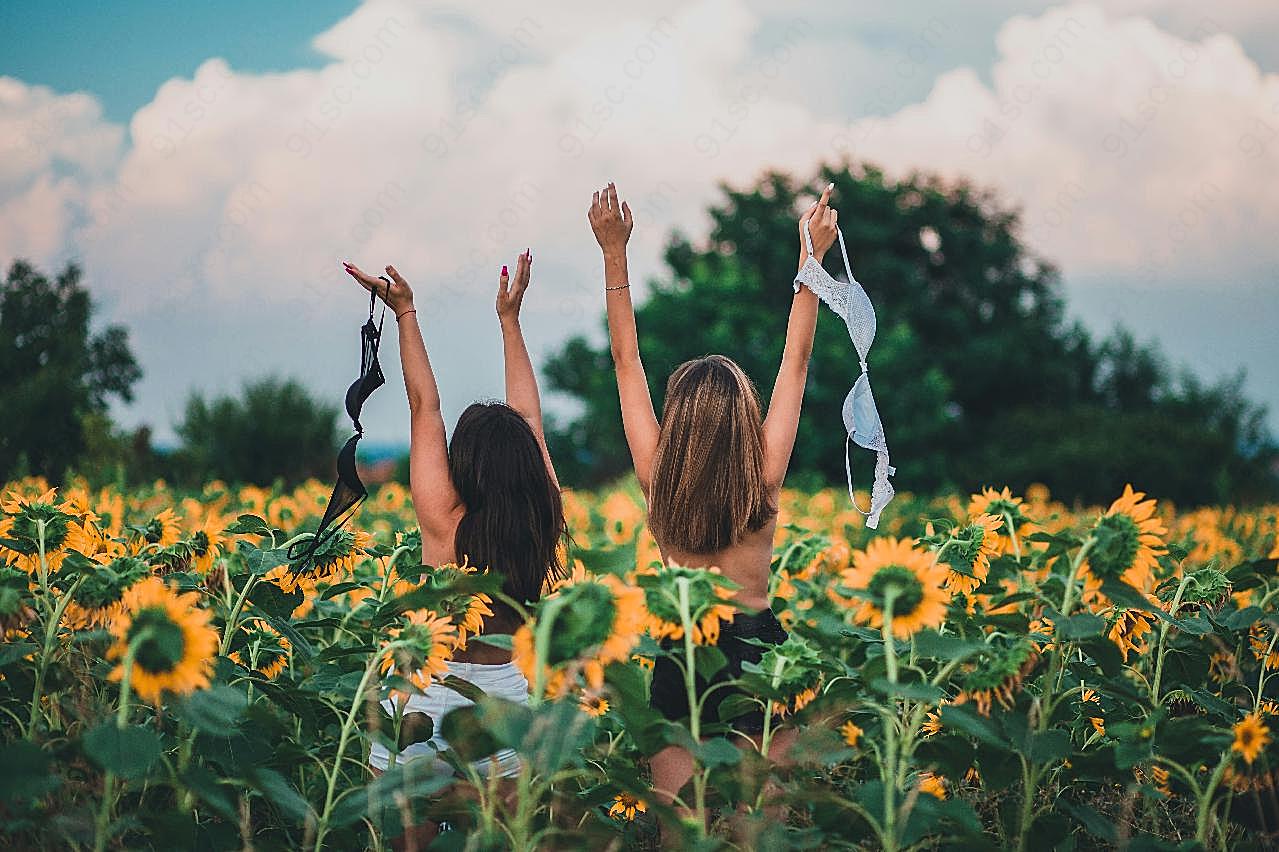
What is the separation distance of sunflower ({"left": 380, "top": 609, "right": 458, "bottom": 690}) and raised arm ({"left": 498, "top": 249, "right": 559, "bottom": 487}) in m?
1.02

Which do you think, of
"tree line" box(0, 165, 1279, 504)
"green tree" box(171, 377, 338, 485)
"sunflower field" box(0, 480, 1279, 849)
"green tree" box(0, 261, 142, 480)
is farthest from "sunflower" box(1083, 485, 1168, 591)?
"green tree" box(171, 377, 338, 485)

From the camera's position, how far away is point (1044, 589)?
2.44m

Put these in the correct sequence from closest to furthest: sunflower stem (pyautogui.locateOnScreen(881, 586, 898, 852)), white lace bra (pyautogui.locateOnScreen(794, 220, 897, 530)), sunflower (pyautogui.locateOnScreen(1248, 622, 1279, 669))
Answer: sunflower stem (pyautogui.locateOnScreen(881, 586, 898, 852)) < sunflower (pyautogui.locateOnScreen(1248, 622, 1279, 669)) < white lace bra (pyautogui.locateOnScreen(794, 220, 897, 530))

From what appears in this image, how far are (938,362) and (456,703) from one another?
30.2m

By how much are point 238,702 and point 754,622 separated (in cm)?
129

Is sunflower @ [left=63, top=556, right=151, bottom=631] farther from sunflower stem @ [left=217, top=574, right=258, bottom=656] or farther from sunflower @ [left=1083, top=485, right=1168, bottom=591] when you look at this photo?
sunflower @ [left=1083, top=485, right=1168, bottom=591]

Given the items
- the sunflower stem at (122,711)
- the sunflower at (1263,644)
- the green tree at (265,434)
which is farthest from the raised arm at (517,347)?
the green tree at (265,434)

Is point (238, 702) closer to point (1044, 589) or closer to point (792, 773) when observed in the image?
point (792, 773)

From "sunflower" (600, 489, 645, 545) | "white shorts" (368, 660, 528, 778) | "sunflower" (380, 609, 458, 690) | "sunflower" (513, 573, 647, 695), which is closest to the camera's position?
"sunflower" (513, 573, 647, 695)

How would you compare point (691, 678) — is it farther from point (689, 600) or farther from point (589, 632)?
point (589, 632)

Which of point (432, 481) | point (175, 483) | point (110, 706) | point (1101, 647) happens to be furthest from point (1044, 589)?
point (175, 483)

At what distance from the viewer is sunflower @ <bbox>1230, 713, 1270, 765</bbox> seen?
2.35 meters

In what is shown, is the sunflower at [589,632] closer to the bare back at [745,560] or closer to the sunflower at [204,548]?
the bare back at [745,560]

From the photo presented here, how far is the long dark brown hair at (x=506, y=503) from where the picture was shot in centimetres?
Result: 282
